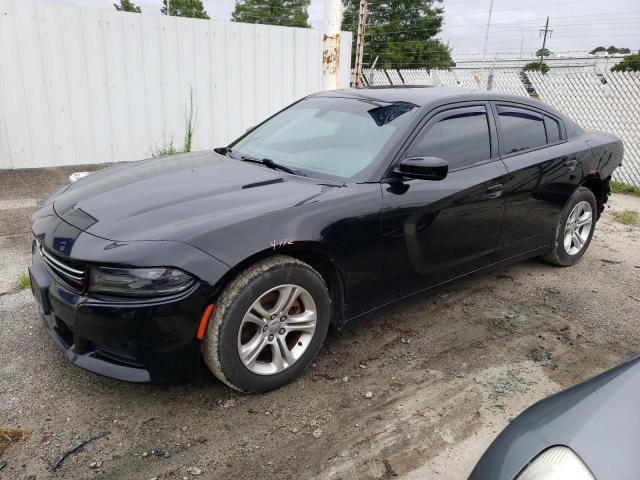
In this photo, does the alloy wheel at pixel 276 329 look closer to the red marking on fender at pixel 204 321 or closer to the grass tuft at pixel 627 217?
the red marking on fender at pixel 204 321

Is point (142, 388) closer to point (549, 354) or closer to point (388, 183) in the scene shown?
point (388, 183)

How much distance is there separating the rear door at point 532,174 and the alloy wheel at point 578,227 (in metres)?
0.30

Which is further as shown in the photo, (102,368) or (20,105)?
(20,105)

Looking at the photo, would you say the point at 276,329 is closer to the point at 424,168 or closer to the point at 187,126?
the point at 424,168

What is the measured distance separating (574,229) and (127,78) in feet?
20.7

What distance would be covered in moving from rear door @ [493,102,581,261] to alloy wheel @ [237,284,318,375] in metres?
1.77

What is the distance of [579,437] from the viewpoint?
1389mm

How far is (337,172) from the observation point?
3123 mm

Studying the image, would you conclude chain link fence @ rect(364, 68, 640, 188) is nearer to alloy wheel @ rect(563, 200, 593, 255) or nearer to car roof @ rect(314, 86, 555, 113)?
alloy wheel @ rect(563, 200, 593, 255)

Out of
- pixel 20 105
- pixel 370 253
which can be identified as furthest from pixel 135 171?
pixel 20 105

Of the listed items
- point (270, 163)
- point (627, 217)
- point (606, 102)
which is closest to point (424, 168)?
point (270, 163)

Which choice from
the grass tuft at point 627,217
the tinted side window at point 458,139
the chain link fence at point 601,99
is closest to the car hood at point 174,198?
the tinted side window at point 458,139

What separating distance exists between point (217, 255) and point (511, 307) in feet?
8.24

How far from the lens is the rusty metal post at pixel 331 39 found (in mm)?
6121
